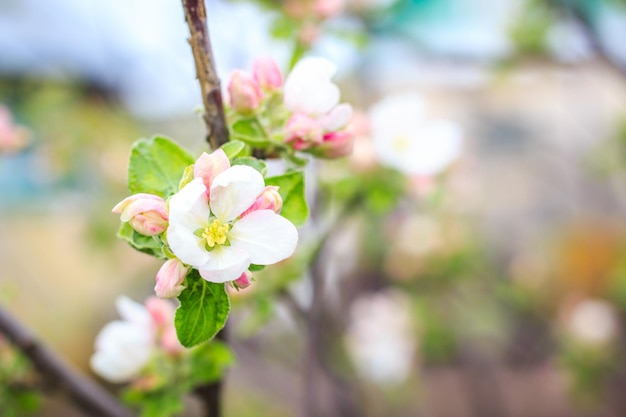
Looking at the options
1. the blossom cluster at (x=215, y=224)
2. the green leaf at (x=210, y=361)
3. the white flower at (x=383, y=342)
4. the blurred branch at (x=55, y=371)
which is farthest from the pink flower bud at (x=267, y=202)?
the white flower at (x=383, y=342)

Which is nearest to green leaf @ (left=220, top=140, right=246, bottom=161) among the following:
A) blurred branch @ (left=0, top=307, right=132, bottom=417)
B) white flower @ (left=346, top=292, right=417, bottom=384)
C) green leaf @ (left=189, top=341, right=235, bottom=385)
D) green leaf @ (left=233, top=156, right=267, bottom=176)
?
green leaf @ (left=233, top=156, right=267, bottom=176)

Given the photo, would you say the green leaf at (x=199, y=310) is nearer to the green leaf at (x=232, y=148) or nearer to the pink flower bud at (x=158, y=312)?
the green leaf at (x=232, y=148)

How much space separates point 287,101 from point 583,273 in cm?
261

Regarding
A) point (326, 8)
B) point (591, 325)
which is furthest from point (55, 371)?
point (591, 325)

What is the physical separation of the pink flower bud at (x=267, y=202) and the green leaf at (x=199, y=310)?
52 mm

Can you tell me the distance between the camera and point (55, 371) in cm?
64

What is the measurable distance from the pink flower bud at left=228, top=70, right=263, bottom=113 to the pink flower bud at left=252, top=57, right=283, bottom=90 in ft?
0.07

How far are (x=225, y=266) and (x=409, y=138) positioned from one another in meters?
0.49

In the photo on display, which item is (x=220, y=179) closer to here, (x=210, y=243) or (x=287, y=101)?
(x=210, y=243)

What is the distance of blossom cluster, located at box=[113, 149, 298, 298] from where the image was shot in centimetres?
36

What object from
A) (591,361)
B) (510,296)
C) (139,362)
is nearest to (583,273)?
(510,296)

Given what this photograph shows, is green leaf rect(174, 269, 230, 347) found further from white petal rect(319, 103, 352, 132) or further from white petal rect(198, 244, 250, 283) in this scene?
white petal rect(319, 103, 352, 132)

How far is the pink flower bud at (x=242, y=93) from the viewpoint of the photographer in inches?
18.1

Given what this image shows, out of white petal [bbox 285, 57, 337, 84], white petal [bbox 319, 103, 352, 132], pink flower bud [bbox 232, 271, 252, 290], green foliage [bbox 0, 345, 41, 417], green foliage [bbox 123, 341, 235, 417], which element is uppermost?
white petal [bbox 285, 57, 337, 84]
